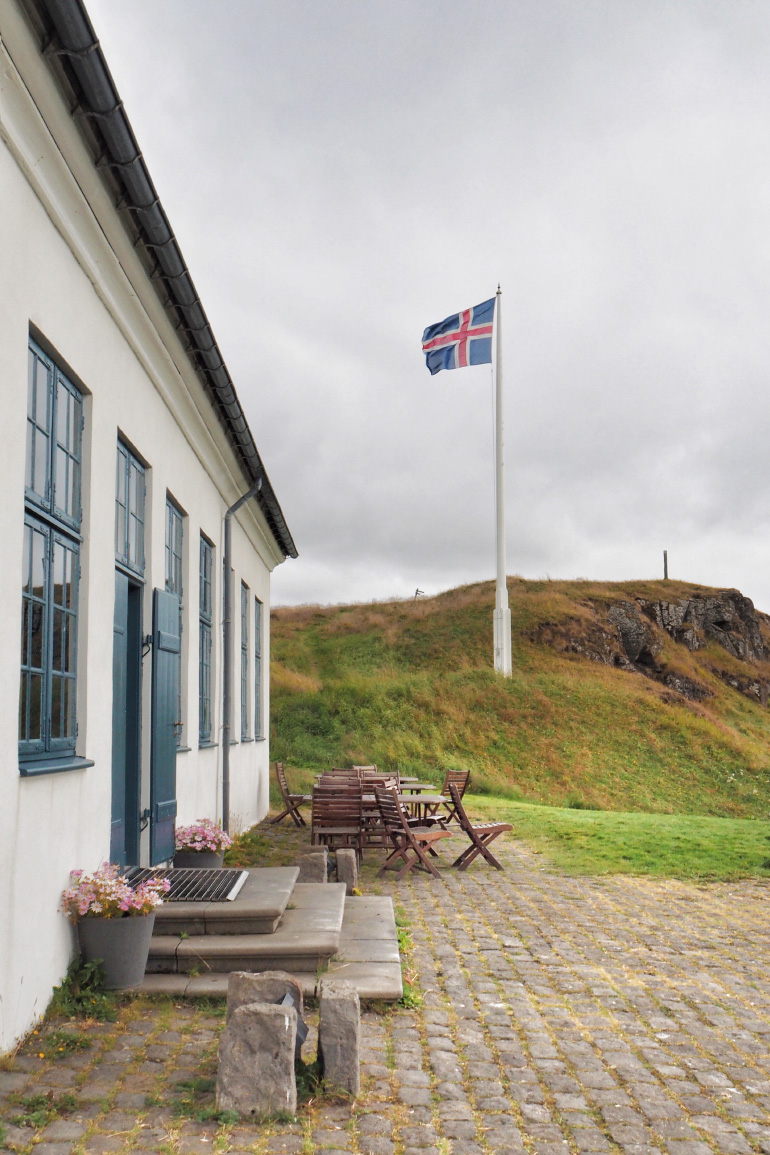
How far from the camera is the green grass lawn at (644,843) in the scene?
11.3 meters

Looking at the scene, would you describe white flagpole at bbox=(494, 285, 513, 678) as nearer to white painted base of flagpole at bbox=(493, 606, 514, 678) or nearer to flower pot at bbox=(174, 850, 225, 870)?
white painted base of flagpole at bbox=(493, 606, 514, 678)

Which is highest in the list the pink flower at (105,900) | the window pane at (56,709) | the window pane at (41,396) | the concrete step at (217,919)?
the window pane at (41,396)

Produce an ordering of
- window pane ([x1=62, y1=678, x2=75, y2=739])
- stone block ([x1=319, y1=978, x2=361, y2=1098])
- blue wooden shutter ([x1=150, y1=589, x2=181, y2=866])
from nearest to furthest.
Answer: stone block ([x1=319, y1=978, x2=361, y2=1098]), window pane ([x1=62, y1=678, x2=75, y2=739]), blue wooden shutter ([x1=150, y1=589, x2=181, y2=866])

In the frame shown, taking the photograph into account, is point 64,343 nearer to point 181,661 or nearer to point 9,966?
point 9,966

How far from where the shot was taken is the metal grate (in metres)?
6.41

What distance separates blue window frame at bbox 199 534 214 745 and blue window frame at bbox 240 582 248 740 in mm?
2675

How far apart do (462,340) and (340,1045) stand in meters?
23.1

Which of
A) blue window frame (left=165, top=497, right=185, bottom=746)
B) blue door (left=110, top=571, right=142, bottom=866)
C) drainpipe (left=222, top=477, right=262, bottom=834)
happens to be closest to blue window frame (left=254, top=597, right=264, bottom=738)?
drainpipe (left=222, top=477, right=262, bottom=834)

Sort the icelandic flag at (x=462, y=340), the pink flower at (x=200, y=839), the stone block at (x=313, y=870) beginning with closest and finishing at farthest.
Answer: the stone block at (x=313, y=870) < the pink flower at (x=200, y=839) < the icelandic flag at (x=462, y=340)

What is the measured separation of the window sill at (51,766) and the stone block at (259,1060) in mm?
1623

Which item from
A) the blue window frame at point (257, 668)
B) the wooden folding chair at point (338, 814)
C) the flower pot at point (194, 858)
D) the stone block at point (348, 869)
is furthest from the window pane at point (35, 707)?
the blue window frame at point (257, 668)

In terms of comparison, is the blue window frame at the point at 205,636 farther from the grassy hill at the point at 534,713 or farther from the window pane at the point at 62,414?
the grassy hill at the point at 534,713

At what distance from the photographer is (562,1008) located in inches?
217

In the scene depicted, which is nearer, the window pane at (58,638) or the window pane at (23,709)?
the window pane at (23,709)
